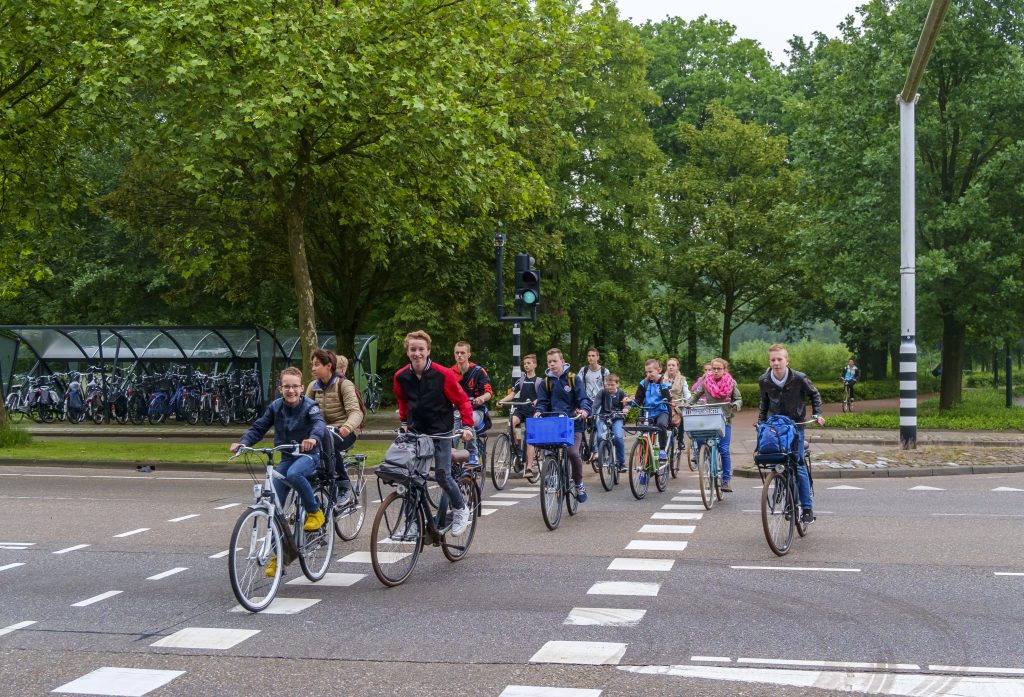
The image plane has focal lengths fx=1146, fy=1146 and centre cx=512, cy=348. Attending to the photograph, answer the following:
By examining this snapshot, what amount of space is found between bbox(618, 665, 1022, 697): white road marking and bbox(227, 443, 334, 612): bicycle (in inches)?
107

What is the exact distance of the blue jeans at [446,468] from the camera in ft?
29.2

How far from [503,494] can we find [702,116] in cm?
3762

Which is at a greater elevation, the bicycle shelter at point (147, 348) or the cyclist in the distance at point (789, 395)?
the bicycle shelter at point (147, 348)

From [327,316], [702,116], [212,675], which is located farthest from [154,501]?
[702,116]

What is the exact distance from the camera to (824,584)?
8.23 metres

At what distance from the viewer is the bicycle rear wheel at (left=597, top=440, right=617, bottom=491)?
14898mm

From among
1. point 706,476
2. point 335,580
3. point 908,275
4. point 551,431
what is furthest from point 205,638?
point 908,275

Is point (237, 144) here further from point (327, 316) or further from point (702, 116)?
point (702, 116)

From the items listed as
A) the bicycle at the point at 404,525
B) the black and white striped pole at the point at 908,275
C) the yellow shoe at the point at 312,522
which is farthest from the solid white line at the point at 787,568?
the black and white striped pole at the point at 908,275

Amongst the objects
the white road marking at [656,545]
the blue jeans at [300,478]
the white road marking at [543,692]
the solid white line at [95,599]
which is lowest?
the solid white line at [95,599]

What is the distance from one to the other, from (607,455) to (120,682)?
388 inches

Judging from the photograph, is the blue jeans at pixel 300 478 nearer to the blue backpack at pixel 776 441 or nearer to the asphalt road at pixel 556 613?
the asphalt road at pixel 556 613

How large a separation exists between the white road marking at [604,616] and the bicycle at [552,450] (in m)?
3.65

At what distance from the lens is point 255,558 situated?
755 centimetres
